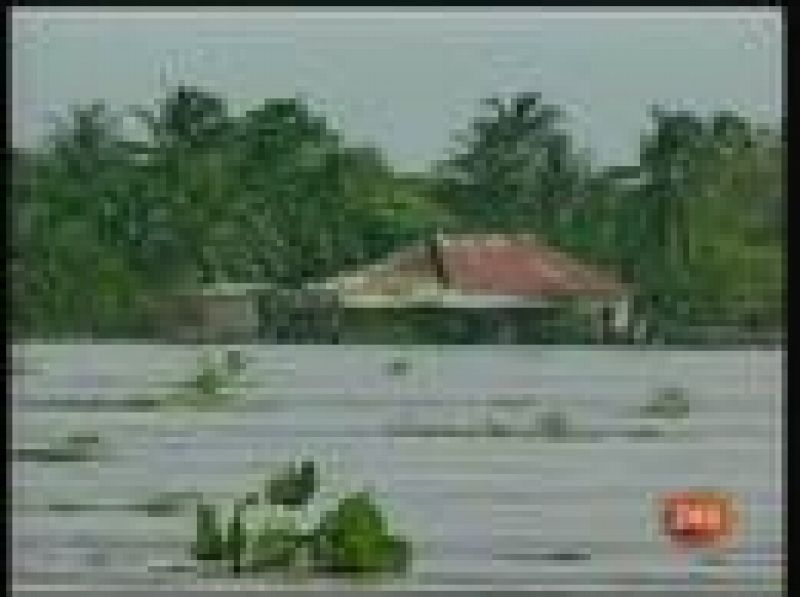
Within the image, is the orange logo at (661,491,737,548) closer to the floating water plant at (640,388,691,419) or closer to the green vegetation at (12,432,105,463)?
the floating water plant at (640,388,691,419)

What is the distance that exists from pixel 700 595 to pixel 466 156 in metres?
0.86

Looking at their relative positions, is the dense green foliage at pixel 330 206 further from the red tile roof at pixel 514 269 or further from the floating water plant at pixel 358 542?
the floating water plant at pixel 358 542

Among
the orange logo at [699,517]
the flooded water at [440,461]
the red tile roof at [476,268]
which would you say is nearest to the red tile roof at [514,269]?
the red tile roof at [476,268]

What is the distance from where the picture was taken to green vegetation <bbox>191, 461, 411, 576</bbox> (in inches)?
206

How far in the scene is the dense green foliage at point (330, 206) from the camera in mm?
5223

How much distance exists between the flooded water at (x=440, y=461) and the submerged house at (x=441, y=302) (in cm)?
5

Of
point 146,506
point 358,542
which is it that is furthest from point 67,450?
point 358,542

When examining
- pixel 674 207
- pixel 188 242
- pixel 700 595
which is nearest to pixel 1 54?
pixel 188 242

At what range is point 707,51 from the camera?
5.21 metres

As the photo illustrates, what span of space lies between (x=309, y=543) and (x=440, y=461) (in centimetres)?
27

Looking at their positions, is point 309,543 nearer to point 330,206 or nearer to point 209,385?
point 209,385

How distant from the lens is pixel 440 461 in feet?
17.2

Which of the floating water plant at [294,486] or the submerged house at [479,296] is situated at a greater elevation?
the submerged house at [479,296]
